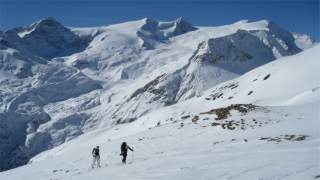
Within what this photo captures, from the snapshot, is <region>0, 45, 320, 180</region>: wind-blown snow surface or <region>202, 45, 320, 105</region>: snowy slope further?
<region>202, 45, 320, 105</region>: snowy slope

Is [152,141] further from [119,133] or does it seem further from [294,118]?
[119,133]

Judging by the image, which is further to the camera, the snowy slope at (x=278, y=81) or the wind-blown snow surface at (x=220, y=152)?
the snowy slope at (x=278, y=81)

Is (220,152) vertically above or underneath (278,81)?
underneath

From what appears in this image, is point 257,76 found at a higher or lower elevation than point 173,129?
higher

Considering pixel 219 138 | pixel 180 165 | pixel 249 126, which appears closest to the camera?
pixel 180 165

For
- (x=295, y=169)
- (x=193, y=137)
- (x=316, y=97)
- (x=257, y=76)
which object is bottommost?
(x=295, y=169)

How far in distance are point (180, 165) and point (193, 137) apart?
46.5ft

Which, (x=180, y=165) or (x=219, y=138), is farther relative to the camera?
(x=219, y=138)

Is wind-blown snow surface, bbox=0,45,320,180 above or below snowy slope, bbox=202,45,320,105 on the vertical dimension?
below

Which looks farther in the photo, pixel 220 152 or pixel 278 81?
pixel 278 81

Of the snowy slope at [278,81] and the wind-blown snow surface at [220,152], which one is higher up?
the snowy slope at [278,81]

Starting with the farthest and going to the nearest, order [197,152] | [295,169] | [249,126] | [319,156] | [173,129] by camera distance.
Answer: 1. [173,129]
2. [249,126]
3. [197,152]
4. [319,156]
5. [295,169]

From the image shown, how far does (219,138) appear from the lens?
4438 centimetres

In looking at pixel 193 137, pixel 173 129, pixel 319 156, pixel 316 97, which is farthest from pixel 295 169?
pixel 316 97
